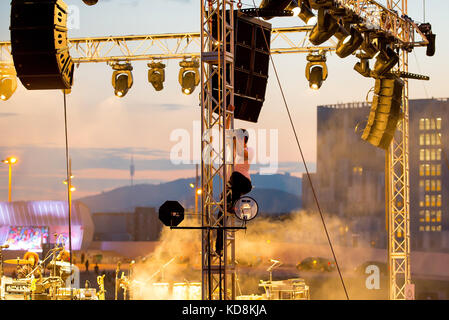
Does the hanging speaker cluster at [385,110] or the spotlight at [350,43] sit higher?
the spotlight at [350,43]

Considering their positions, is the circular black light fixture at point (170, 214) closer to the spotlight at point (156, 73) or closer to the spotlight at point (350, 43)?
the spotlight at point (350, 43)

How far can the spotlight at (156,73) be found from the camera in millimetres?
15641

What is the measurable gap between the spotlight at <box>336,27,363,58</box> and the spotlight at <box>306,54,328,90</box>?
12.5 ft

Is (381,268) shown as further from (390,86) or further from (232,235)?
(232,235)

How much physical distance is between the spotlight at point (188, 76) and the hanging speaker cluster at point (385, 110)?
445 centimetres

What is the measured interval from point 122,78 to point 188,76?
151cm

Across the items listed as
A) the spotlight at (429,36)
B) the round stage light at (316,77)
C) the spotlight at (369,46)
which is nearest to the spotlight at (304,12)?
the spotlight at (369,46)

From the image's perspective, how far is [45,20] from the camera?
281 inches

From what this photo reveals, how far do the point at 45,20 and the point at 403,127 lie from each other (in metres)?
8.80

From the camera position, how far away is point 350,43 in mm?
10359

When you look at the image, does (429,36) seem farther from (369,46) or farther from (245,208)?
(245,208)

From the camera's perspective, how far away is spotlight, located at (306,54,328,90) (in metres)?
14.4

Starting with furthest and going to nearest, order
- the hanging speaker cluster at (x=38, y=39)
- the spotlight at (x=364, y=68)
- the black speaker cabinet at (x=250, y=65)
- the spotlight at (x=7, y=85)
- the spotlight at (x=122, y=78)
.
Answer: the spotlight at (x=122, y=78)
the spotlight at (x=7, y=85)
the spotlight at (x=364, y=68)
the black speaker cabinet at (x=250, y=65)
the hanging speaker cluster at (x=38, y=39)
